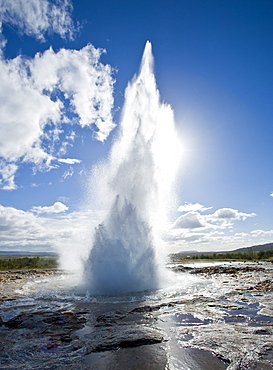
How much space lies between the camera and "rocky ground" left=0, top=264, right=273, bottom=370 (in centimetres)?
640

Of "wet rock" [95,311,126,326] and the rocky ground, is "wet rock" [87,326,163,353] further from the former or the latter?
"wet rock" [95,311,126,326]

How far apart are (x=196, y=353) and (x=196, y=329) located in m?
2.27

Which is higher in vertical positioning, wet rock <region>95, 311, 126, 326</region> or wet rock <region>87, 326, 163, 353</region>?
wet rock <region>95, 311, 126, 326</region>

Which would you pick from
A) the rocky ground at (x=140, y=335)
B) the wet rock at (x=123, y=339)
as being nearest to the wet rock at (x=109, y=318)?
the rocky ground at (x=140, y=335)

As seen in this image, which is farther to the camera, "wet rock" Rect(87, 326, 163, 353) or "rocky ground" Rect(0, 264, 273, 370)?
"wet rock" Rect(87, 326, 163, 353)

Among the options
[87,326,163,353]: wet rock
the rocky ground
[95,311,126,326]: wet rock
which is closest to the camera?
the rocky ground

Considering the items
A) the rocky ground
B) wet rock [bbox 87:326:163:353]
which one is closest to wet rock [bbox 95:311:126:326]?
the rocky ground

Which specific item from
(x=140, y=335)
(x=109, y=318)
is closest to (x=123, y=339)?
(x=140, y=335)

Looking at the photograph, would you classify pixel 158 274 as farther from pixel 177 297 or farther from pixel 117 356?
pixel 117 356

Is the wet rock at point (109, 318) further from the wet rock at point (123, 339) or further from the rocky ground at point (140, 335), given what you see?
the wet rock at point (123, 339)

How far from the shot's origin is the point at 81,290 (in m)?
18.7

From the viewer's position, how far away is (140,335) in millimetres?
8289

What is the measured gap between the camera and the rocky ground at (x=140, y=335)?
640 cm

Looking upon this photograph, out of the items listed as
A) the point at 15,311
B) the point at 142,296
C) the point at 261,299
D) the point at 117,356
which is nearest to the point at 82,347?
the point at 117,356
